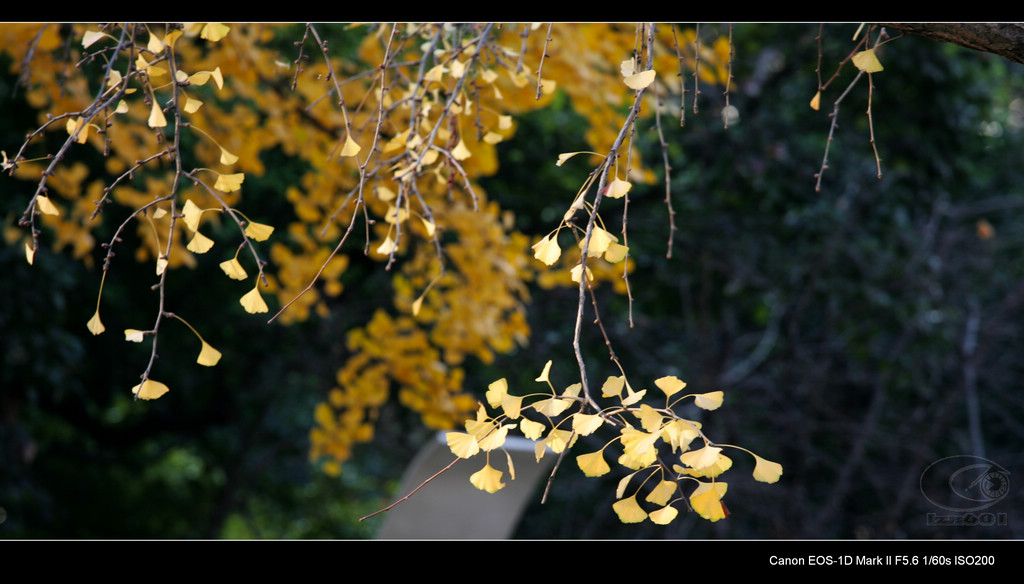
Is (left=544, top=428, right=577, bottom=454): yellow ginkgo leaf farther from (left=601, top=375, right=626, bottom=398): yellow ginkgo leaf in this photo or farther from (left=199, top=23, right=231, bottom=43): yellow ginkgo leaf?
(left=199, top=23, right=231, bottom=43): yellow ginkgo leaf

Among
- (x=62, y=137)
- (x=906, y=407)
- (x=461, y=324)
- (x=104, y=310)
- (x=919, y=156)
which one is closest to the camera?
(x=461, y=324)

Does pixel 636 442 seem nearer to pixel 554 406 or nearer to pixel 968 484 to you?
pixel 554 406

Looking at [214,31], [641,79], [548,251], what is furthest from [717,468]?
[214,31]

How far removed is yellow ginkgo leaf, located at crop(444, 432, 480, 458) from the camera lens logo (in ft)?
5.17

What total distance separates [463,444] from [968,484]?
6.67 feet

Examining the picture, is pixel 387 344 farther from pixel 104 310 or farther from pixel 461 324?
pixel 104 310

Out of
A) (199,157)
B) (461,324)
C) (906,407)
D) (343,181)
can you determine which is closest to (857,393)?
(906,407)

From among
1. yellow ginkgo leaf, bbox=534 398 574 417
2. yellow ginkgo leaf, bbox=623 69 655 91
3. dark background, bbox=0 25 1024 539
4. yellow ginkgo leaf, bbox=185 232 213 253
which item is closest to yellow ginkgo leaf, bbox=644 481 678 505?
yellow ginkgo leaf, bbox=534 398 574 417

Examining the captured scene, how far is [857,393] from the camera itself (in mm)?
3555

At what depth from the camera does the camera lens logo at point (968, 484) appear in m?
1.92

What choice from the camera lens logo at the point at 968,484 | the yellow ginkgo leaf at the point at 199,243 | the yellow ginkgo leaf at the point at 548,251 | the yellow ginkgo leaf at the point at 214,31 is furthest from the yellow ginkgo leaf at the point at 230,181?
the camera lens logo at the point at 968,484

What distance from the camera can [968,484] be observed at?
2230 mm

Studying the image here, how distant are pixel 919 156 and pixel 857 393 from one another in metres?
1.40
